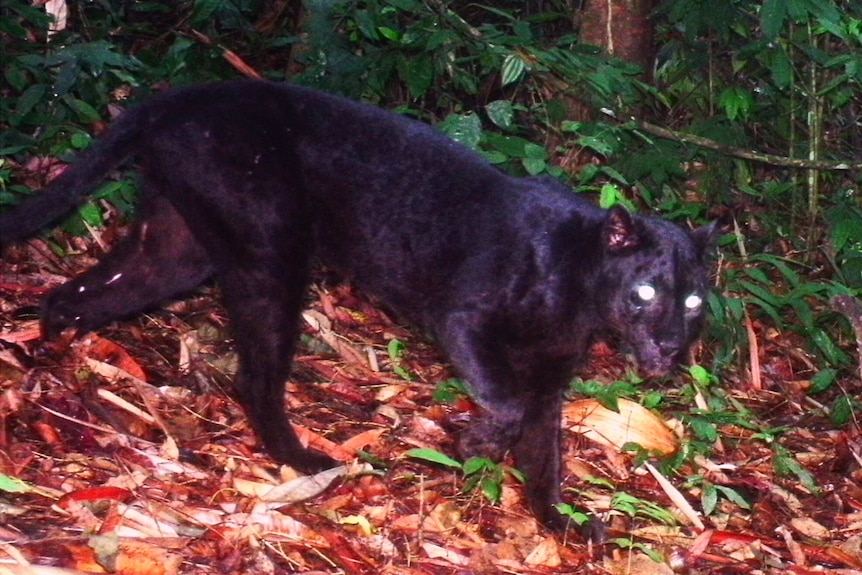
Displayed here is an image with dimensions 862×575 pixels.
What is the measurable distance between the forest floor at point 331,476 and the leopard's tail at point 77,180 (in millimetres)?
630

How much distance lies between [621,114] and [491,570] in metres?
2.71

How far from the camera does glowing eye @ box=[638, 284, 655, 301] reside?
3965mm

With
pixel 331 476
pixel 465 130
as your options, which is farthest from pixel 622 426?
pixel 465 130

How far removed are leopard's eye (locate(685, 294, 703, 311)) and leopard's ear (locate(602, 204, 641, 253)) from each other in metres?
0.27

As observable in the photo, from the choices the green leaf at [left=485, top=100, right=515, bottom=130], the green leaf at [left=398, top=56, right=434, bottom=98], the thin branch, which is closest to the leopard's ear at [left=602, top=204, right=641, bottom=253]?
the green leaf at [left=485, top=100, right=515, bottom=130]

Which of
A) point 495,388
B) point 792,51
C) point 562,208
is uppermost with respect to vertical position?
point 792,51

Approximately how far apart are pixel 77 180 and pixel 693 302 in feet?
7.16

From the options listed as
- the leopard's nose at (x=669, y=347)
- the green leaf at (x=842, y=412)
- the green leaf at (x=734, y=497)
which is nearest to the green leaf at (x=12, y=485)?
the leopard's nose at (x=669, y=347)

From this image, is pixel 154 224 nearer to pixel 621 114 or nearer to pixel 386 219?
pixel 386 219

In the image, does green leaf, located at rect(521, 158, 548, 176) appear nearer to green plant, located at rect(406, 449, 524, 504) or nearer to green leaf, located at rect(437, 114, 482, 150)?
green leaf, located at rect(437, 114, 482, 150)

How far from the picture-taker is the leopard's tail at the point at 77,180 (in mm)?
3893

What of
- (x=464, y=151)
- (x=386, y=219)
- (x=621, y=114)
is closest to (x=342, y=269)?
(x=386, y=219)

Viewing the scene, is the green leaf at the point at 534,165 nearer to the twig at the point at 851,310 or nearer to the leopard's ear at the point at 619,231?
the leopard's ear at the point at 619,231

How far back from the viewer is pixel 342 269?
4.37 meters
